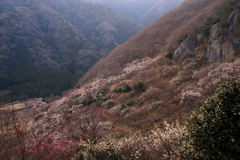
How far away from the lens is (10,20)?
85.3 meters

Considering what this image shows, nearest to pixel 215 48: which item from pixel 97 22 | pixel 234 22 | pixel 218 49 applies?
pixel 218 49

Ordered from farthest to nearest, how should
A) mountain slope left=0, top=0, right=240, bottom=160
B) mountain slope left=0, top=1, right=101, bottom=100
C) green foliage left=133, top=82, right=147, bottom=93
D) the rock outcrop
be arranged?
mountain slope left=0, top=1, right=101, bottom=100 < green foliage left=133, top=82, right=147, bottom=93 < the rock outcrop < mountain slope left=0, top=0, right=240, bottom=160

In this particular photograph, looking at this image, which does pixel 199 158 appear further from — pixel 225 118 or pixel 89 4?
pixel 89 4

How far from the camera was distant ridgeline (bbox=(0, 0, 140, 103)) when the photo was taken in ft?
181

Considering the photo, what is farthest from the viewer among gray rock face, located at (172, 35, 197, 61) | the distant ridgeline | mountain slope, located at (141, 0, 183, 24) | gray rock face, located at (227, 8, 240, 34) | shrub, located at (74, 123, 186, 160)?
mountain slope, located at (141, 0, 183, 24)

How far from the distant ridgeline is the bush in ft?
140

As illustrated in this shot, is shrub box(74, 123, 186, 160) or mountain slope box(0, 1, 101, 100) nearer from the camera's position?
shrub box(74, 123, 186, 160)

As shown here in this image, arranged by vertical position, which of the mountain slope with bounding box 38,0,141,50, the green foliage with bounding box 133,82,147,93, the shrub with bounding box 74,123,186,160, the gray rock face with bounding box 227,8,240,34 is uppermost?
the gray rock face with bounding box 227,8,240,34

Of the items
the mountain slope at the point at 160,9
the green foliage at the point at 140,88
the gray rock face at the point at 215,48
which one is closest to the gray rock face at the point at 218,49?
the gray rock face at the point at 215,48

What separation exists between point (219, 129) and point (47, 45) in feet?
307

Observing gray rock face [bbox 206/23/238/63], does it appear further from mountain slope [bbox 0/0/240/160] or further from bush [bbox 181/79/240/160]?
bush [bbox 181/79/240/160]

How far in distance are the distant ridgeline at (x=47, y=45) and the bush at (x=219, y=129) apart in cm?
4252

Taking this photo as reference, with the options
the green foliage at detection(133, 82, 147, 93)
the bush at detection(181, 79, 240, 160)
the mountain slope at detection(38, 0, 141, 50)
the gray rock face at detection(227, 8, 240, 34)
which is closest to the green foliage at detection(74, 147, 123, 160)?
the bush at detection(181, 79, 240, 160)

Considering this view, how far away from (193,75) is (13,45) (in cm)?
8149
